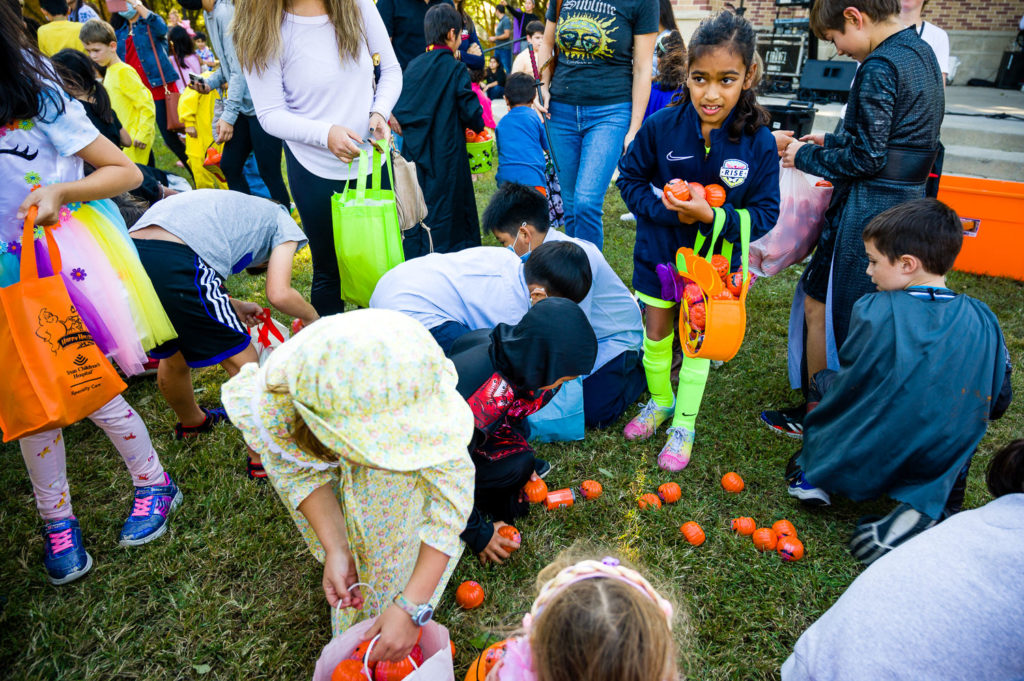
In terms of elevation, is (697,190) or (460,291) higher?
(697,190)

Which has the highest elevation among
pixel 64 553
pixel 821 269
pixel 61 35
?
pixel 61 35

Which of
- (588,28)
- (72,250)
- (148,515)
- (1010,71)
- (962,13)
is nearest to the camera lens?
(72,250)

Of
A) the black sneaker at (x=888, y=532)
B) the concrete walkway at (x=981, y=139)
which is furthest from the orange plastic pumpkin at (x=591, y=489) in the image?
the concrete walkway at (x=981, y=139)

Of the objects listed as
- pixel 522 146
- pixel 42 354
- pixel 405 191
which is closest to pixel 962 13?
pixel 522 146

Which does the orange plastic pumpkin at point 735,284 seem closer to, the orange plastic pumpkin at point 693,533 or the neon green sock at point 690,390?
the neon green sock at point 690,390

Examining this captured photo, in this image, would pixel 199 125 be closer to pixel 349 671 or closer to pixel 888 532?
pixel 349 671

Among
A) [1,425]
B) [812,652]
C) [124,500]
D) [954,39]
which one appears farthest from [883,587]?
[954,39]

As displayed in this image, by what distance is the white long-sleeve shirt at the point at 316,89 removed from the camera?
257 cm

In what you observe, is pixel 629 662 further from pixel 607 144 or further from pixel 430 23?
pixel 430 23

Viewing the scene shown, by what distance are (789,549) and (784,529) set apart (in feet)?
0.38

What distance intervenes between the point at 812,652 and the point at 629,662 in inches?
27.4

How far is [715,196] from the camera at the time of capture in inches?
100

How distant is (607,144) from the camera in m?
3.55

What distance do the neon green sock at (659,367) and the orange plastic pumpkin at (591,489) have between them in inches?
25.3
